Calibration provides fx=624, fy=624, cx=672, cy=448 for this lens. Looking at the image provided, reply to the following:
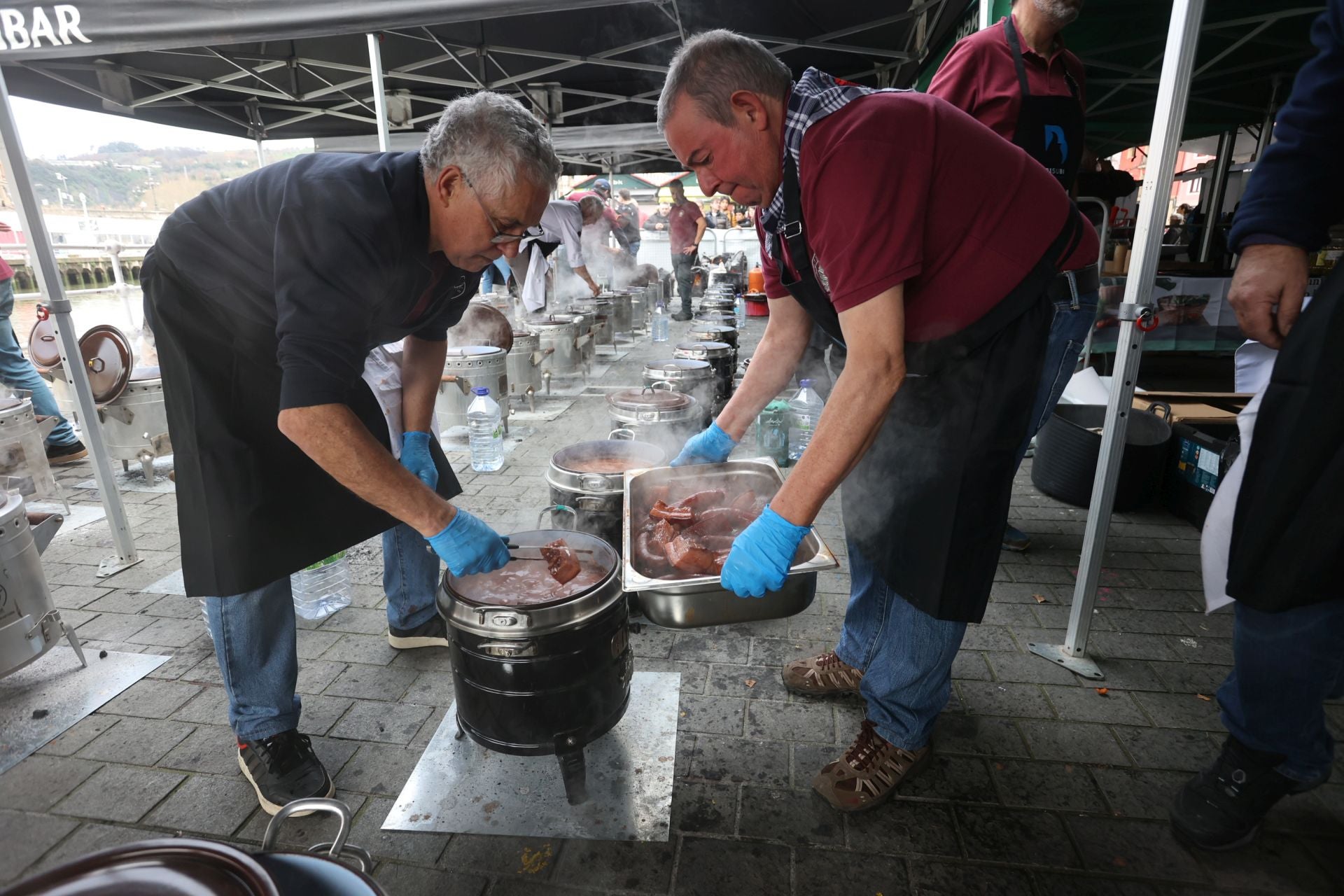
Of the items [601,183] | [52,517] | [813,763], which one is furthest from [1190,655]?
[601,183]

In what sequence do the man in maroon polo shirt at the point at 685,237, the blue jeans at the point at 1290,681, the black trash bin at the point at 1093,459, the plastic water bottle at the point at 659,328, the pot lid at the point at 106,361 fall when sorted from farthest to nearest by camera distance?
1. the man in maroon polo shirt at the point at 685,237
2. the plastic water bottle at the point at 659,328
3. the pot lid at the point at 106,361
4. the black trash bin at the point at 1093,459
5. the blue jeans at the point at 1290,681

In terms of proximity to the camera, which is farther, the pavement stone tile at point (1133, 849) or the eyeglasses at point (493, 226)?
the pavement stone tile at point (1133, 849)

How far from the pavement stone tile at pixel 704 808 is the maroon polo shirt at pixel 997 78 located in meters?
3.21

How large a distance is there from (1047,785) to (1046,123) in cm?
299

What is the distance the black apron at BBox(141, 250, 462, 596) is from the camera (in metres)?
2.16

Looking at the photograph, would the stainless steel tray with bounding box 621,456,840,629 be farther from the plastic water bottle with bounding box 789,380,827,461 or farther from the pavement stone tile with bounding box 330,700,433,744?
the plastic water bottle with bounding box 789,380,827,461

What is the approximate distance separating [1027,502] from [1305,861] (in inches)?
125

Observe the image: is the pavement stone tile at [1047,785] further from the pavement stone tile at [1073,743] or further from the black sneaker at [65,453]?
the black sneaker at [65,453]

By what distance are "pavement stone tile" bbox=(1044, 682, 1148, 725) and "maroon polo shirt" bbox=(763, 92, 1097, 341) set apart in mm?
1994

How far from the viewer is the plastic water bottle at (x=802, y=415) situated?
5754 mm

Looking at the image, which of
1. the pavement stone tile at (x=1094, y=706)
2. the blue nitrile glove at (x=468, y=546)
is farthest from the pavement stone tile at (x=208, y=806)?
the pavement stone tile at (x=1094, y=706)

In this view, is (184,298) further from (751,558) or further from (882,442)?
(882,442)

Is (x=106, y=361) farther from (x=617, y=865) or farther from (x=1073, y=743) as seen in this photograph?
(x=1073, y=743)

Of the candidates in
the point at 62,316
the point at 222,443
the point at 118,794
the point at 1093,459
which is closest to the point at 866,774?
the point at 222,443
